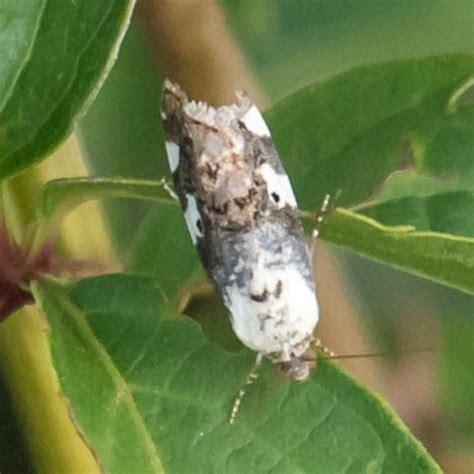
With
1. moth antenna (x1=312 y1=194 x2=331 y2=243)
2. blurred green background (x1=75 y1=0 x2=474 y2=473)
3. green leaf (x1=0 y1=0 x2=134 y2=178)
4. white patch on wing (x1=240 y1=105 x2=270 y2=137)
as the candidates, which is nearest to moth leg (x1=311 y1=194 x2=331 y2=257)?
moth antenna (x1=312 y1=194 x2=331 y2=243)

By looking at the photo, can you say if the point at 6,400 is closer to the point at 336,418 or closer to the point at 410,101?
the point at 336,418

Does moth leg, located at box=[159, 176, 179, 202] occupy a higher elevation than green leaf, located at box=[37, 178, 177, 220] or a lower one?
lower

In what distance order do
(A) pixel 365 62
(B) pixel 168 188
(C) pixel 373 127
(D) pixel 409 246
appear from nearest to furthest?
(D) pixel 409 246 < (B) pixel 168 188 < (C) pixel 373 127 < (A) pixel 365 62

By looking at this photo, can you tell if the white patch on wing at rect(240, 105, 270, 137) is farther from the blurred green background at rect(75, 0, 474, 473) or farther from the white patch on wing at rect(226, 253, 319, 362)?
the blurred green background at rect(75, 0, 474, 473)

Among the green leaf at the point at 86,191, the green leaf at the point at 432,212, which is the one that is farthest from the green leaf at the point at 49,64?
the green leaf at the point at 432,212

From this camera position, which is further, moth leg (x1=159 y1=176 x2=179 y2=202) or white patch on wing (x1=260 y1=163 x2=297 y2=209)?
white patch on wing (x1=260 y1=163 x2=297 y2=209)

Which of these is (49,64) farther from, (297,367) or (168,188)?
(297,367)

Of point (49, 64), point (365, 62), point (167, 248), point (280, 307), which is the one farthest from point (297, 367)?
point (365, 62)

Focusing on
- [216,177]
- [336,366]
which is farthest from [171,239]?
[336,366]
